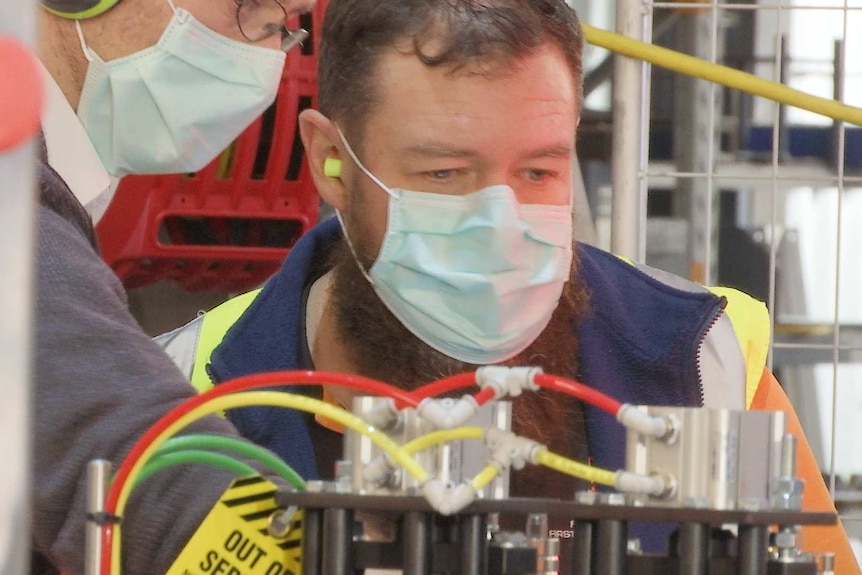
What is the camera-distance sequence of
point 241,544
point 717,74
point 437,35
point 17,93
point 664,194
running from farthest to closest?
point 664,194, point 717,74, point 437,35, point 241,544, point 17,93

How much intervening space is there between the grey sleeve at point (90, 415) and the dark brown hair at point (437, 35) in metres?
0.65

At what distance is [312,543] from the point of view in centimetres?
72

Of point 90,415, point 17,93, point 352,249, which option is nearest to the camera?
point 17,93

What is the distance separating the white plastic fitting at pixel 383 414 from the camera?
73 centimetres

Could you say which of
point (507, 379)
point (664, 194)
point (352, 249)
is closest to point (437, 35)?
point (352, 249)

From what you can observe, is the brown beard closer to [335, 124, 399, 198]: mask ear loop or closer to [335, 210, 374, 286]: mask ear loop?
[335, 210, 374, 286]: mask ear loop

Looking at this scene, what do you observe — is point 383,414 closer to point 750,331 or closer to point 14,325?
point 14,325

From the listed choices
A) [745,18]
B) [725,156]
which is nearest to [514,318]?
[725,156]

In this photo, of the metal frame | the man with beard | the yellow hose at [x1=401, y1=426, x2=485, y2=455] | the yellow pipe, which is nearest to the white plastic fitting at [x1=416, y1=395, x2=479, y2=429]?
the yellow hose at [x1=401, y1=426, x2=485, y2=455]

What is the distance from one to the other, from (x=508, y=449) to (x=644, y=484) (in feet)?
0.25

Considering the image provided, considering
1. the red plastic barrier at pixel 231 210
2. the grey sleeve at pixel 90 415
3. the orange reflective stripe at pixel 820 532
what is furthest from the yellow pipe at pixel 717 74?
the grey sleeve at pixel 90 415

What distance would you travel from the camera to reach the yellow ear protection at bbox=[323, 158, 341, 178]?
64.1 inches

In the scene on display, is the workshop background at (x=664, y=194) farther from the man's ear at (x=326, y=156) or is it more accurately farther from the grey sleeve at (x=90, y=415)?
the grey sleeve at (x=90, y=415)

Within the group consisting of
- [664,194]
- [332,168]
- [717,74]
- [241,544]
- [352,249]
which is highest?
[664,194]
